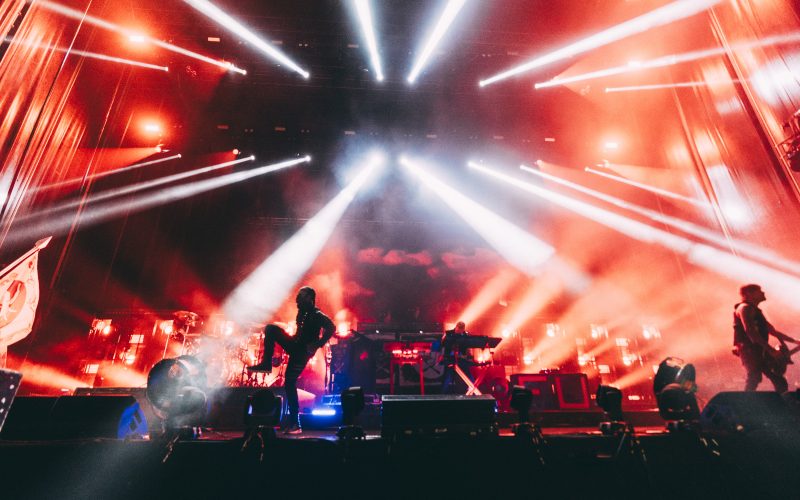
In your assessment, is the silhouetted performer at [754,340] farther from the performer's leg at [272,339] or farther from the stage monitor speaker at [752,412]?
the performer's leg at [272,339]

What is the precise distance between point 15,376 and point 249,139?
8400 mm

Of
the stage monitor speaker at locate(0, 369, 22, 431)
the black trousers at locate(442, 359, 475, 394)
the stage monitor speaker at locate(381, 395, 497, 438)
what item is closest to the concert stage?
the stage monitor speaker at locate(381, 395, 497, 438)

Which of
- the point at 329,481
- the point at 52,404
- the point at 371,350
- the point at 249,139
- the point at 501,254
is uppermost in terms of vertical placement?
the point at 249,139

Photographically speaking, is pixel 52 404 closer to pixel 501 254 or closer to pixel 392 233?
pixel 392 233

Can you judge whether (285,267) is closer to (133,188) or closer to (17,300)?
(133,188)

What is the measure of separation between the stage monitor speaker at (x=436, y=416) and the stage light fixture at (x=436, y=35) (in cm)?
679

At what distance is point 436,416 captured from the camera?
8.80 feet

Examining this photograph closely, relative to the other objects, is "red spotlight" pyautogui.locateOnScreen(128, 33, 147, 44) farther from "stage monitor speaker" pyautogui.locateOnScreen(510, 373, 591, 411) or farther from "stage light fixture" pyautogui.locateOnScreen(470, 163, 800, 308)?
"stage monitor speaker" pyautogui.locateOnScreen(510, 373, 591, 411)

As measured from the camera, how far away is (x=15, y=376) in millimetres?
1777

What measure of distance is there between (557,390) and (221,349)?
7767mm

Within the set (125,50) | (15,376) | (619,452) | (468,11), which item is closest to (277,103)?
(125,50)

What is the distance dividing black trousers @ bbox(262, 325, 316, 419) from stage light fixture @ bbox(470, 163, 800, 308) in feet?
23.8

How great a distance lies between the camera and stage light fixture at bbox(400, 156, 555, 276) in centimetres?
1291

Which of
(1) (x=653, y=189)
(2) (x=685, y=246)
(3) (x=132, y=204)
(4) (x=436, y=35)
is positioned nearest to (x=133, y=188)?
(3) (x=132, y=204)
